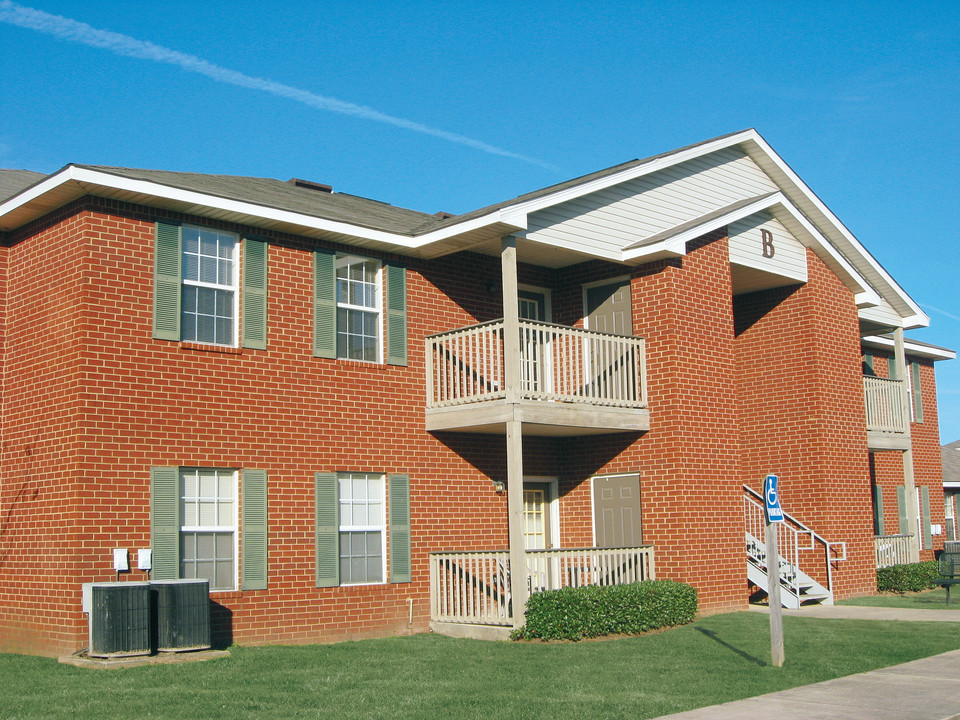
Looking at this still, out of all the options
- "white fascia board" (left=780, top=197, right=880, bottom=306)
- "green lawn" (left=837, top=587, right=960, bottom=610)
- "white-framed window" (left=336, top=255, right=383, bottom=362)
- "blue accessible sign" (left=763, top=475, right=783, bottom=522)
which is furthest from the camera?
"white fascia board" (left=780, top=197, right=880, bottom=306)

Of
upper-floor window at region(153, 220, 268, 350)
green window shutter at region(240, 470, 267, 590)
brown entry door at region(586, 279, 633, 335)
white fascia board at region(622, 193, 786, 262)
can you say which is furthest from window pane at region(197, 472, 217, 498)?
white fascia board at region(622, 193, 786, 262)

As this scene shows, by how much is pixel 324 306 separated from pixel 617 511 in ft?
20.4

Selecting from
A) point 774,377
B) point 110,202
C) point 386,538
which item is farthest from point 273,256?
point 774,377

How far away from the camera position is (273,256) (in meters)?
15.7

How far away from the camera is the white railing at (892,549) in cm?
2283

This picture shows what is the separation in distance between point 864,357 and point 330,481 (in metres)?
17.0

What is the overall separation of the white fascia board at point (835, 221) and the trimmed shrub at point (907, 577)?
5.96 m

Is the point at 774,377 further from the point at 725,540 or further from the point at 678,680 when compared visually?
the point at 678,680

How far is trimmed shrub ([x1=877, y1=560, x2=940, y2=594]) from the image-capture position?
22.2m

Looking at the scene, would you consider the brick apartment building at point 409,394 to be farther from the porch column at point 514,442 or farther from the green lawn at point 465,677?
the green lawn at point 465,677

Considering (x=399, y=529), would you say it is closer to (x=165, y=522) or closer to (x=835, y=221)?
(x=165, y=522)

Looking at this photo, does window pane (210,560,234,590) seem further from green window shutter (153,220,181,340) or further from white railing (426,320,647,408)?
white railing (426,320,647,408)

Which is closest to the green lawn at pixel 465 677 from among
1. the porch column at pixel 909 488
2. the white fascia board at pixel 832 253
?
the porch column at pixel 909 488

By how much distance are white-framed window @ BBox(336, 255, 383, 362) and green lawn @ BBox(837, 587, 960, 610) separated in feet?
34.2
